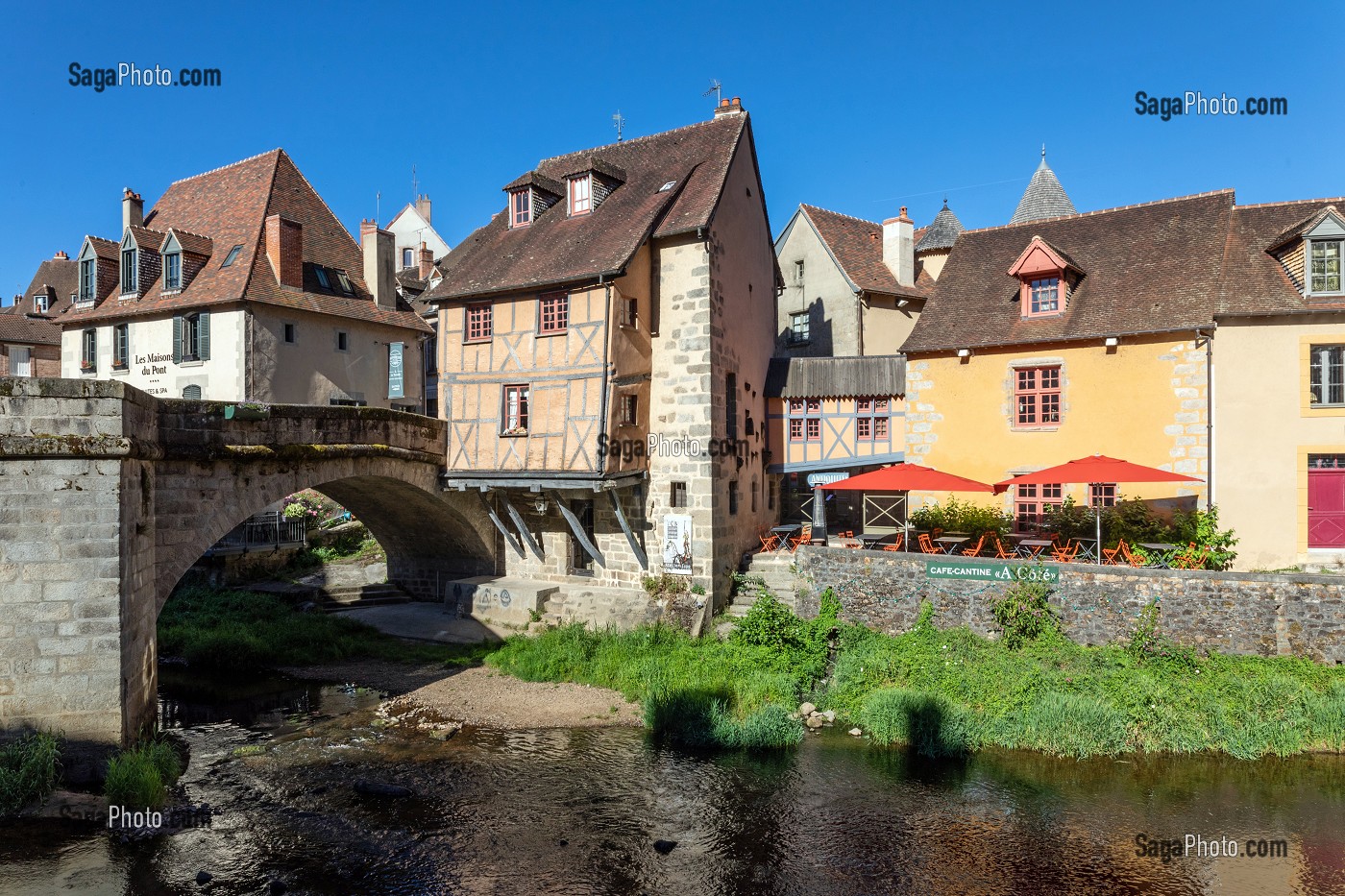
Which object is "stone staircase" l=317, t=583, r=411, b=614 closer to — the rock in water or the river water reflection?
the river water reflection

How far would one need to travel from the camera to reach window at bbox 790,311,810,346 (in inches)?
961

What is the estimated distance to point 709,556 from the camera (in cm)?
1577

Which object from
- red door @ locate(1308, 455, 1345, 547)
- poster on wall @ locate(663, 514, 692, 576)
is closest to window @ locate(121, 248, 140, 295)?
poster on wall @ locate(663, 514, 692, 576)

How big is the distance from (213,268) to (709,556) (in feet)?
44.3

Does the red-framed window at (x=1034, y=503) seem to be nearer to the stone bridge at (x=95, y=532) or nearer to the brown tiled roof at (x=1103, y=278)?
the brown tiled roof at (x=1103, y=278)

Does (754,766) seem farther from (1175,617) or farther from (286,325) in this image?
(286,325)

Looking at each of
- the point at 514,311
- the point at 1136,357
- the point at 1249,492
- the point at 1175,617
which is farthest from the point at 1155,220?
the point at 514,311

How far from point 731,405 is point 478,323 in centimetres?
526

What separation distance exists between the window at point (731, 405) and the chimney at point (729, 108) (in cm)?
573

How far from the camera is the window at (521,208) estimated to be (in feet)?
60.1

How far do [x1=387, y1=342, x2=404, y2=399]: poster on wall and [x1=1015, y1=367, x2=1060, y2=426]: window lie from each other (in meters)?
14.9

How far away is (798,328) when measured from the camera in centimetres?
2464

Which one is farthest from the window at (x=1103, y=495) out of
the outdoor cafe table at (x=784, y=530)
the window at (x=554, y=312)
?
the window at (x=554, y=312)

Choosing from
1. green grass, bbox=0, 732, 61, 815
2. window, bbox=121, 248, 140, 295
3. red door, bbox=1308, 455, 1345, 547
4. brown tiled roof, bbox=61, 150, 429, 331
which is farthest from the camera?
window, bbox=121, 248, 140, 295
